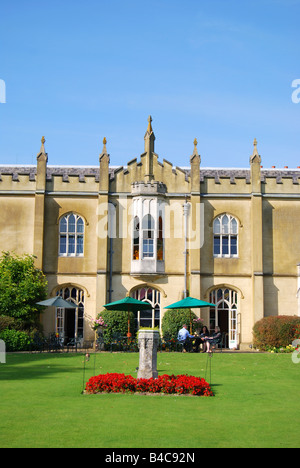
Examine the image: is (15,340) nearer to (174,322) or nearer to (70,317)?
(70,317)

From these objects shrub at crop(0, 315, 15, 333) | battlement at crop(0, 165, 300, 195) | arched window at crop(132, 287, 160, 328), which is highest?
battlement at crop(0, 165, 300, 195)

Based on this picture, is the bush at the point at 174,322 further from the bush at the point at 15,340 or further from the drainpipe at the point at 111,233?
the bush at the point at 15,340

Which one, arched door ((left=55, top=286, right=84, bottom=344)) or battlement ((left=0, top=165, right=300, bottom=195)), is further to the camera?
battlement ((left=0, top=165, right=300, bottom=195))

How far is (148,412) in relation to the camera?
1254cm

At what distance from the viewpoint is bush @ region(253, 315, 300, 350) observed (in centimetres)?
2942

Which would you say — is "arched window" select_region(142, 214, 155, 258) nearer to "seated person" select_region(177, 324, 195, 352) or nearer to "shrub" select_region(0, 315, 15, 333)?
"seated person" select_region(177, 324, 195, 352)

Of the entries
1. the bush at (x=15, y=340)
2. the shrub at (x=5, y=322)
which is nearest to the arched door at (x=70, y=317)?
the shrub at (x=5, y=322)

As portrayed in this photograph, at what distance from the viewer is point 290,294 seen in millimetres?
32812

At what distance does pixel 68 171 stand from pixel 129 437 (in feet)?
90.4

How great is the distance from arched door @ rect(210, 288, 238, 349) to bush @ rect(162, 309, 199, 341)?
1.85 m

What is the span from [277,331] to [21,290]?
12225 mm

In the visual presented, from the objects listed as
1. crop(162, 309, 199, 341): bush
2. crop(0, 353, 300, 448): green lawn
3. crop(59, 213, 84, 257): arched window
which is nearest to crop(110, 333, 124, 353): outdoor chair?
crop(162, 309, 199, 341): bush

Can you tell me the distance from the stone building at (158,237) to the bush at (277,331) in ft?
6.14
